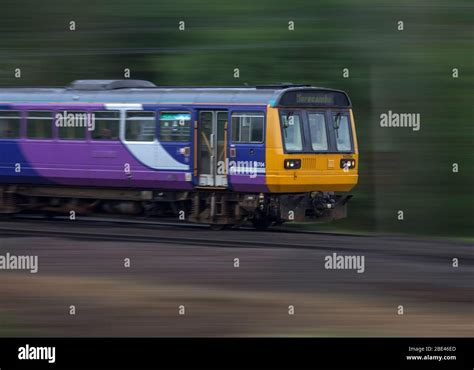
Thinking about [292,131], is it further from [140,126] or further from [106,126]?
[106,126]

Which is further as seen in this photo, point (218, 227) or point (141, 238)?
point (218, 227)

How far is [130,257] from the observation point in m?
15.7

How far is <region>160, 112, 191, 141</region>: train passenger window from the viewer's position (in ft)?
68.3

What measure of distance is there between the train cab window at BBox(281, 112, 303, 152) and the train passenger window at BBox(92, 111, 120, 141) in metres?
3.82

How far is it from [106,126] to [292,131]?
4.21 m

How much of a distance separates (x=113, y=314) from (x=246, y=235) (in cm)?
851

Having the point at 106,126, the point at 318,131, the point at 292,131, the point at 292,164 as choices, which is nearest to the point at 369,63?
the point at 318,131

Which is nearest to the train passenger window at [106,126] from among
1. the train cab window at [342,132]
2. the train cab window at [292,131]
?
the train cab window at [292,131]

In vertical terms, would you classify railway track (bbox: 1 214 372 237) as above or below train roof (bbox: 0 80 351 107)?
below

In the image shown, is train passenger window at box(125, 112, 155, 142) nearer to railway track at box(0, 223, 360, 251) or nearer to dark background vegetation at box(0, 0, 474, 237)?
railway track at box(0, 223, 360, 251)

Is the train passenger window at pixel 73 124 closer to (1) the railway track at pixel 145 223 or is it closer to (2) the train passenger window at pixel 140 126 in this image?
(2) the train passenger window at pixel 140 126

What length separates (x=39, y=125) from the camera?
75.0 feet

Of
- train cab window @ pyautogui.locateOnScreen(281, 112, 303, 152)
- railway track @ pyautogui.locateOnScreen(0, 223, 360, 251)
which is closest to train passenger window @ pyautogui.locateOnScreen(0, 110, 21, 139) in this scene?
railway track @ pyautogui.locateOnScreen(0, 223, 360, 251)

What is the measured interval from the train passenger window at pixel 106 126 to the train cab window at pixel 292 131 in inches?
150
